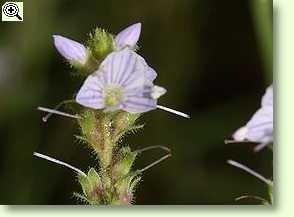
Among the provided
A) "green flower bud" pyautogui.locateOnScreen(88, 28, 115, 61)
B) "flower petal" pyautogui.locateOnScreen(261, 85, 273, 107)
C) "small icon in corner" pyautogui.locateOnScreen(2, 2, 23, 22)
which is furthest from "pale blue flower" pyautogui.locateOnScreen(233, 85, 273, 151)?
"small icon in corner" pyautogui.locateOnScreen(2, 2, 23, 22)

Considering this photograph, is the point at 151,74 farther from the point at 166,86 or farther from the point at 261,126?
the point at 261,126

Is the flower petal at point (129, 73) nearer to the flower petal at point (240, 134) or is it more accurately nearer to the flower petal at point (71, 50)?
the flower petal at point (71, 50)

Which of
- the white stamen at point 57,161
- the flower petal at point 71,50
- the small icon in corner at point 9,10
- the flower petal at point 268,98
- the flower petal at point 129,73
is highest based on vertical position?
the small icon in corner at point 9,10

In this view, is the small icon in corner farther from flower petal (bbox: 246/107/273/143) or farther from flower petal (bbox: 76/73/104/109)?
flower petal (bbox: 246/107/273/143)

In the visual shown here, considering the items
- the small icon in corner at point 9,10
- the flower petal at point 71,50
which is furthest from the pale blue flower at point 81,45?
the small icon in corner at point 9,10
